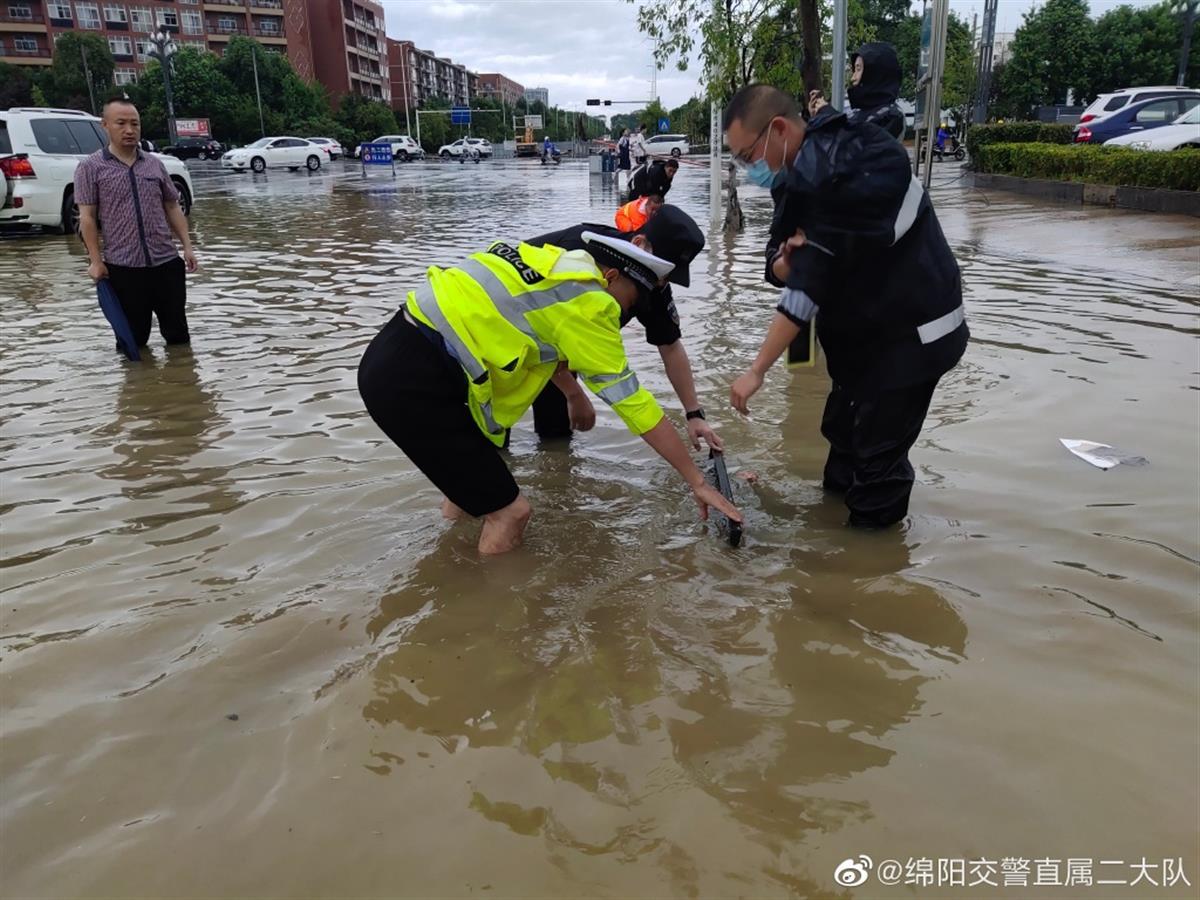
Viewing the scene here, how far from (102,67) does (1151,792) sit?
77.8 m

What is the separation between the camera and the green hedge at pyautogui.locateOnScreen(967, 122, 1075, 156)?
2123 cm

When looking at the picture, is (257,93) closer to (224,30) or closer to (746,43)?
(224,30)

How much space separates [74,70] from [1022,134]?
6583 centimetres

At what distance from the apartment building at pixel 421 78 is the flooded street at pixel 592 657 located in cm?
9538

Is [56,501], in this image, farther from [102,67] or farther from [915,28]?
[102,67]

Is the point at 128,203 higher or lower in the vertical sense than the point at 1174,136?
lower

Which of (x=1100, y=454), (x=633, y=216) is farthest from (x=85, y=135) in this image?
(x=1100, y=454)

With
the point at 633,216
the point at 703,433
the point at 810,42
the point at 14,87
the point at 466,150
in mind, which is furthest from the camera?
the point at 14,87

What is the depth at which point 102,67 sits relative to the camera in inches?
2549

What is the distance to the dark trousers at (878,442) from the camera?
3.24m

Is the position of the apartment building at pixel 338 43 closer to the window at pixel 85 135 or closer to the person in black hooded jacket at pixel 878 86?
the window at pixel 85 135

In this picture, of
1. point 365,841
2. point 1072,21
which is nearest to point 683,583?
point 365,841

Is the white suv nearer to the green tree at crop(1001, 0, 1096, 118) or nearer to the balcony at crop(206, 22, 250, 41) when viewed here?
the green tree at crop(1001, 0, 1096, 118)

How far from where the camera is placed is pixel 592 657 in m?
2.69
